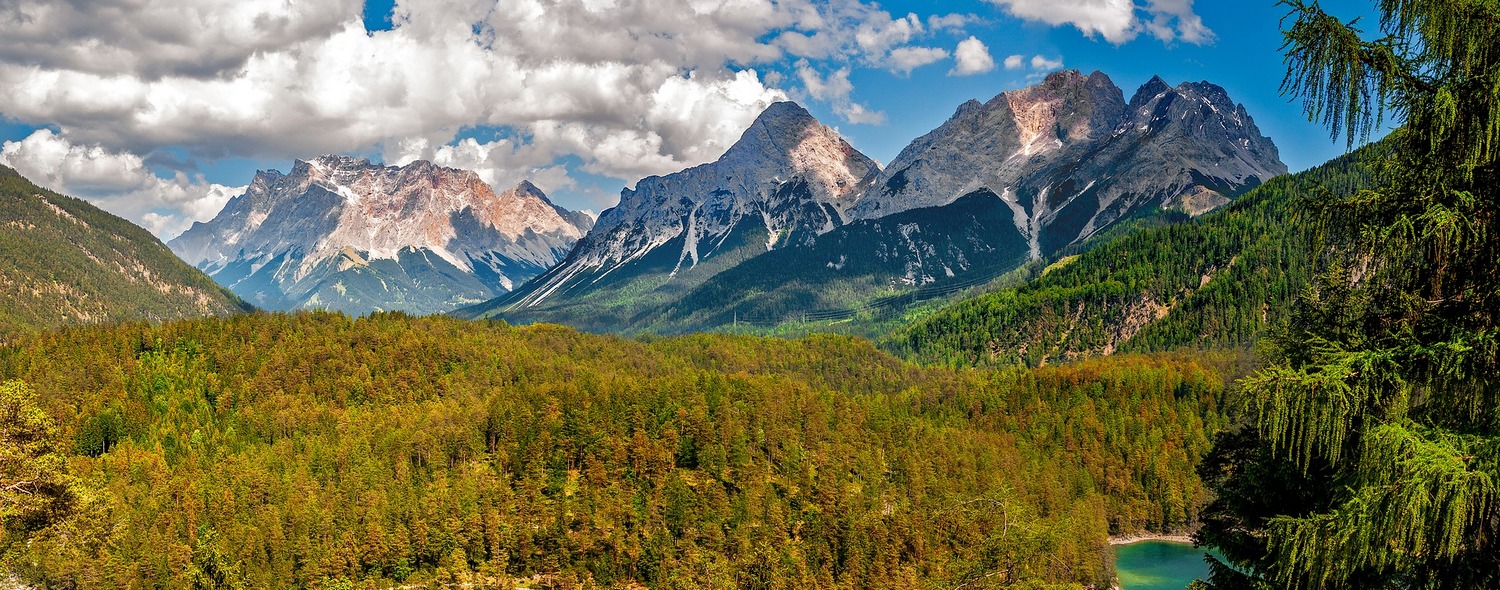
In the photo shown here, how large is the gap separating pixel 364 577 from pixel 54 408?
57048 mm

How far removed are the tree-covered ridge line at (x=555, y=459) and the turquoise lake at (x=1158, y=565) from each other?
622 cm

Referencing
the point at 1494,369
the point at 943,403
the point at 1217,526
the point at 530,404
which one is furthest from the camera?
the point at 943,403

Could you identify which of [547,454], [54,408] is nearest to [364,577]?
[547,454]

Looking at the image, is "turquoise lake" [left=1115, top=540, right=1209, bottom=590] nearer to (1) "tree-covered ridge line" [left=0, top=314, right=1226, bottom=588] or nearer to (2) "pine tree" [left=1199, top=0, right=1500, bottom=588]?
(1) "tree-covered ridge line" [left=0, top=314, right=1226, bottom=588]

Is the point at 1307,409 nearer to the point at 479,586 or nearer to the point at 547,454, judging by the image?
the point at 479,586

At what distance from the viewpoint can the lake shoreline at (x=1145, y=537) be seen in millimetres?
121438

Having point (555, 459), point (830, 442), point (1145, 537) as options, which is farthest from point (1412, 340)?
point (1145, 537)

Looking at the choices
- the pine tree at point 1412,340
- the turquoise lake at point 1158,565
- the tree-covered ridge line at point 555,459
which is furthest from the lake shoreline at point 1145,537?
the pine tree at point 1412,340

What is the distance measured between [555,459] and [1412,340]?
105 m

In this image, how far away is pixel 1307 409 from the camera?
11141 millimetres

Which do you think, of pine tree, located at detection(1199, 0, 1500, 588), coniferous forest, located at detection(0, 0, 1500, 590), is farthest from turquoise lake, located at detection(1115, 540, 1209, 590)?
pine tree, located at detection(1199, 0, 1500, 588)

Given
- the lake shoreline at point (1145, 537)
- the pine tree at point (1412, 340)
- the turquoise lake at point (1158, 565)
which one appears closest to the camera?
the pine tree at point (1412, 340)

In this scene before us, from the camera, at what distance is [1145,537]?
406 feet

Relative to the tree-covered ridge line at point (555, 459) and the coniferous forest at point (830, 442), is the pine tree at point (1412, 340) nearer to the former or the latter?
the coniferous forest at point (830, 442)
